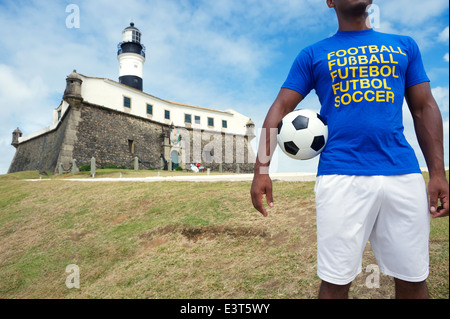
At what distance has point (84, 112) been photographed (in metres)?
22.3

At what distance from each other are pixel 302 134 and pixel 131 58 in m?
33.6

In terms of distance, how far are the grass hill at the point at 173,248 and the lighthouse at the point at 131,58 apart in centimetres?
2529

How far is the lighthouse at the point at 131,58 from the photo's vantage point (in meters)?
31.2

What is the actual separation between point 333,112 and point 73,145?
75.1ft

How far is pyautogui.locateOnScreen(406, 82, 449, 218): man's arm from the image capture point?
1740 millimetres

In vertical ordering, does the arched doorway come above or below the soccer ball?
above

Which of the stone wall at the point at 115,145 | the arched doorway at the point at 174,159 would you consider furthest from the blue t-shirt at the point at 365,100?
the arched doorway at the point at 174,159

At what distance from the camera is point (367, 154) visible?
169 centimetres

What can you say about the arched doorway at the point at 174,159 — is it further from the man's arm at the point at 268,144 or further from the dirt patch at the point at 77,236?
the man's arm at the point at 268,144
